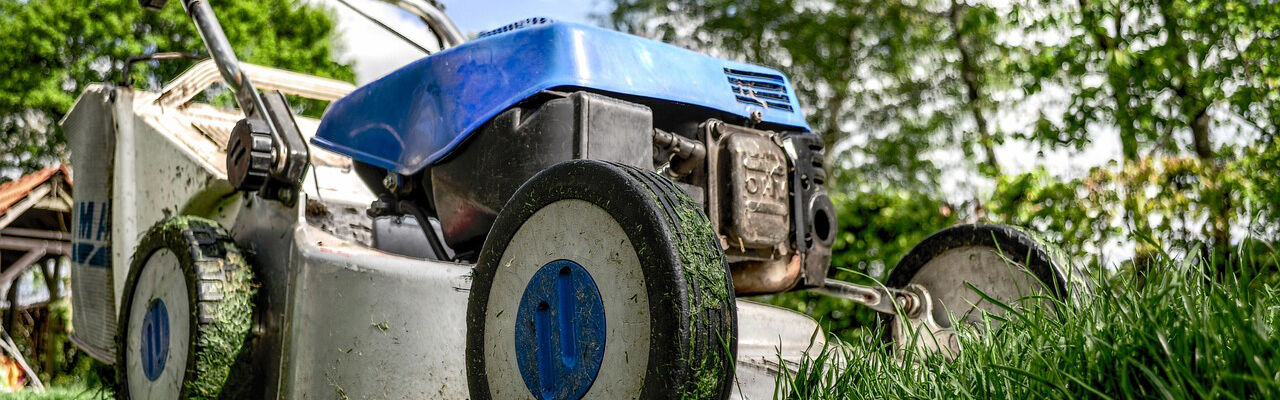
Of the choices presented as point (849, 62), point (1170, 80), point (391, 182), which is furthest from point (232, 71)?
point (849, 62)

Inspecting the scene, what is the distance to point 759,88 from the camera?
2.60 metres

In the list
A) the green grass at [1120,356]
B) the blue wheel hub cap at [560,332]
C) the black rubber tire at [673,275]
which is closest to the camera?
the green grass at [1120,356]

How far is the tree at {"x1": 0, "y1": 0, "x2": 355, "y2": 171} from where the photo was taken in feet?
52.6

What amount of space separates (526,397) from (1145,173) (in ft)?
16.1

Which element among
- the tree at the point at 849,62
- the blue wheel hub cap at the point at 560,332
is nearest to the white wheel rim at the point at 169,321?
the blue wheel hub cap at the point at 560,332

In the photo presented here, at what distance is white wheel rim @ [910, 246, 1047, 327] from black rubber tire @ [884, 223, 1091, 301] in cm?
2

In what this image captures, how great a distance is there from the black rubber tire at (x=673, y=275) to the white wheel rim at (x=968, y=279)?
1.18 metres

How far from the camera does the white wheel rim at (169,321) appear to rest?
2494 mm

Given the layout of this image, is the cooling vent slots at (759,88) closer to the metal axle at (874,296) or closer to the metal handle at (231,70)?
the metal axle at (874,296)

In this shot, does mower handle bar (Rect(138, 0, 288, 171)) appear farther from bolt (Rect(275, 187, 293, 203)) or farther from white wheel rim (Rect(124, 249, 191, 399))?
white wheel rim (Rect(124, 249, 191, 399))

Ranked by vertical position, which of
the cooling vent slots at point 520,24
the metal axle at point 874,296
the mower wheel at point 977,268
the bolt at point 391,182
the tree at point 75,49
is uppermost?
the tree at point 75,49

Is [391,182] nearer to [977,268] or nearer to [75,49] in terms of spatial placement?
[977,268]

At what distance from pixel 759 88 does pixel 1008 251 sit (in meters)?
0.72

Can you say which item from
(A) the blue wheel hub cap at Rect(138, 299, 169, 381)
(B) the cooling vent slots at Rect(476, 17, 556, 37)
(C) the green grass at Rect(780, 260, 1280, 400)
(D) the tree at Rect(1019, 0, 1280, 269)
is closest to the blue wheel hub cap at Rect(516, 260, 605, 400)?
(C) the green grass at Rect(780, 260, 1280, 400)
